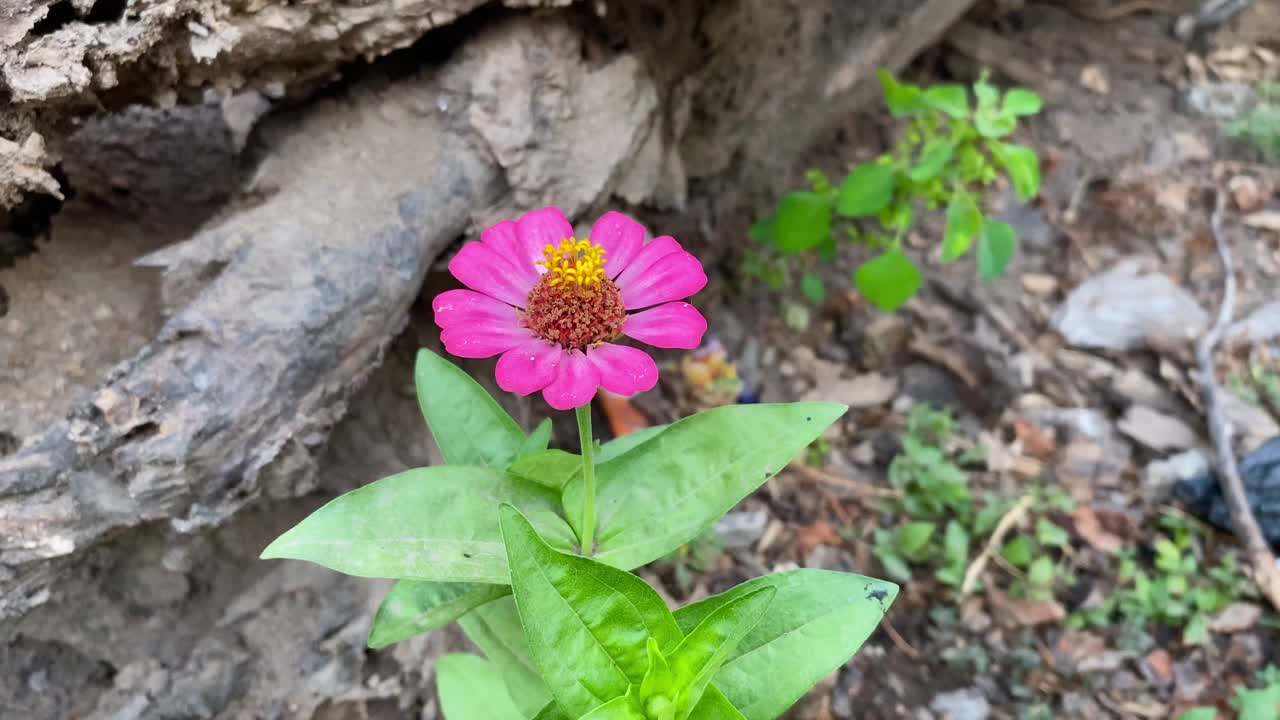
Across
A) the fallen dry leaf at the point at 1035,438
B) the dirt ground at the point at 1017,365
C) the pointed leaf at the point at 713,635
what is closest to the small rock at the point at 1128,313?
the dirt ground at the point at 1017,365

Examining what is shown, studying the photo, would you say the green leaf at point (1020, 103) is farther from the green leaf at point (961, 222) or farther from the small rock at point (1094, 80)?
the small rock at point (1094, 80)

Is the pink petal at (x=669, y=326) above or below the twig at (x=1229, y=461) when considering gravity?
above

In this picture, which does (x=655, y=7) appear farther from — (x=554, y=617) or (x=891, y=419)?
(x=554, y=617)

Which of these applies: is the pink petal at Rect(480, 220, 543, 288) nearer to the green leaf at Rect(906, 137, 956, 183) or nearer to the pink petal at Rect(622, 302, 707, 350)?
the pink petal at Rect(622, 302, 707, 350)

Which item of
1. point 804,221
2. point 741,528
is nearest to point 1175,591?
point 741,528

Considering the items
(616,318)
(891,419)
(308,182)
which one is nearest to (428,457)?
(308,182)

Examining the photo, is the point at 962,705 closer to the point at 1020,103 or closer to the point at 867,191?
the point at 867,191

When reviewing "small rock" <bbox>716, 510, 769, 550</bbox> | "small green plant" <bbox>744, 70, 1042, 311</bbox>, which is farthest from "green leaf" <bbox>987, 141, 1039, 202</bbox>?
"small rock" <bbox>716, 510, 769, 550</bbox>
